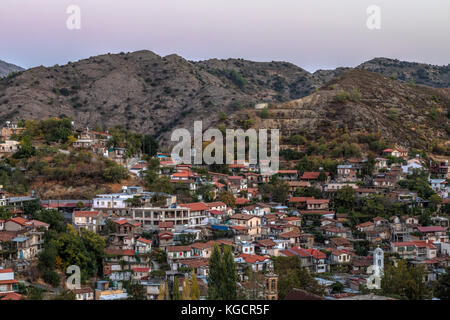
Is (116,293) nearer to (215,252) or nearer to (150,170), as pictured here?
(215,252)

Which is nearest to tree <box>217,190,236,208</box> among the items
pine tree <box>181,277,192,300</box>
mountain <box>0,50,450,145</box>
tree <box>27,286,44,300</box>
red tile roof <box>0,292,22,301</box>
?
tree <box>27,286,44,300</box>

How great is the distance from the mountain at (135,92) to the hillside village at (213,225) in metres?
17.5

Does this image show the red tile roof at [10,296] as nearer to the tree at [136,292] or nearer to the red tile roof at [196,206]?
the tree at [136,292]

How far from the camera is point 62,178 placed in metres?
24.1

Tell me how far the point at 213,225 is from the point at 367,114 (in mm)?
21478

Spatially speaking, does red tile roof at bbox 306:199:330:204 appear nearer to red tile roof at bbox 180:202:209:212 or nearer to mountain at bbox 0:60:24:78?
red tile roof at bbox 180:202:209:212

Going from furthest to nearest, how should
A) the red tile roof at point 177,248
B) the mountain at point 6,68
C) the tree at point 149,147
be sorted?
the mountain at point 6,68
the tree at point 149,147
the red tile roof at point 177,248

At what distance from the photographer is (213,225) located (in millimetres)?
21078

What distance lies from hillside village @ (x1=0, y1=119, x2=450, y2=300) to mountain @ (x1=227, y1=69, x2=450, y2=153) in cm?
568

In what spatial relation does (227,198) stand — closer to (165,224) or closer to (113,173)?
(165,224)

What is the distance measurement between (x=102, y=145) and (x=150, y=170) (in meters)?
3.85

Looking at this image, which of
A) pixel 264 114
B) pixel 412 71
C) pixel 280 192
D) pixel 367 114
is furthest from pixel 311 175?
pixel 412 71

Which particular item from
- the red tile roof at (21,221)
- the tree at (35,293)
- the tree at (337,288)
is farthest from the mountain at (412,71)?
the tree at (35,293)

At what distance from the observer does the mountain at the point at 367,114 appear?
3756 centimetres
